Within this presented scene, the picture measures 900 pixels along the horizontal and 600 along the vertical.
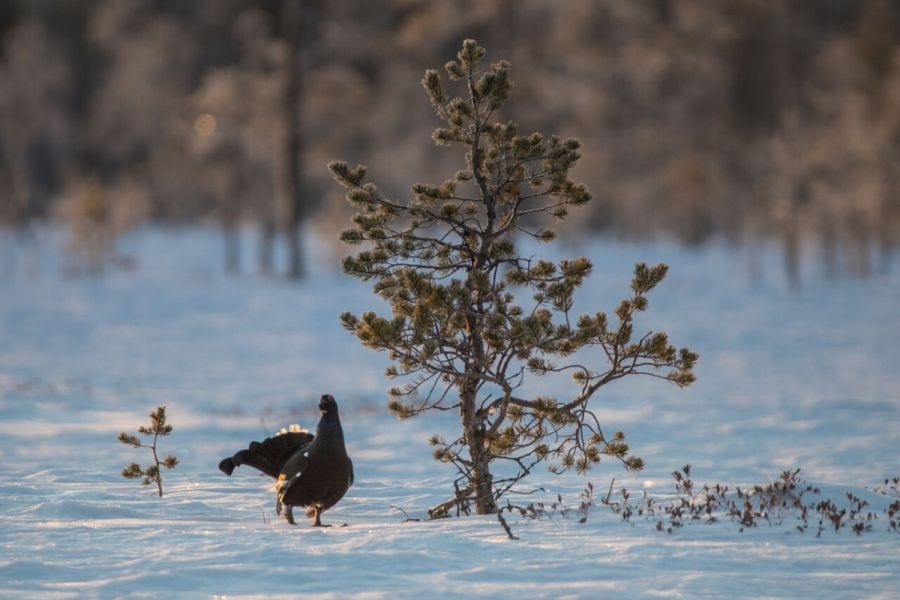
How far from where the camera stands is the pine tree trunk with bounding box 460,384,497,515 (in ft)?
26.4

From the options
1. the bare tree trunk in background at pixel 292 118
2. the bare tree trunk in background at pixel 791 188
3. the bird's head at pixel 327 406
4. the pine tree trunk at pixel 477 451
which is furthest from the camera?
the bare tree trunk in background at pixel 791 188

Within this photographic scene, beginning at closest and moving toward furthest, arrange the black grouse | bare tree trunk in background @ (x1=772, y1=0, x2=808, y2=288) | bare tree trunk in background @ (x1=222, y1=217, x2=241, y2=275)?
the black grouse < bare tree trunk in background @ (x1=772, y1=0, x2=808, y2=288) < bare tree trunk in background @ (x1=222, y1=217, x2=241, y2=275)

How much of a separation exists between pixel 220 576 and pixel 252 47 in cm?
3033

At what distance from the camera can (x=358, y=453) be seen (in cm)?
1253

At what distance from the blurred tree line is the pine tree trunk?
25199 millimetres

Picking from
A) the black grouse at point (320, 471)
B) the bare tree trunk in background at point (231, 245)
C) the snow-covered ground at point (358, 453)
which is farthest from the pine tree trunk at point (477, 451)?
the bare tree trunk in background at point (231, 245)

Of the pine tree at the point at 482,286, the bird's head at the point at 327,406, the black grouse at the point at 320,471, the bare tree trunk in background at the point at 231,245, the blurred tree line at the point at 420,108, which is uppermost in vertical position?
the blurred tree line at the point at 420,108

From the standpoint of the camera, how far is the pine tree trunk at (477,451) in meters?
8.05

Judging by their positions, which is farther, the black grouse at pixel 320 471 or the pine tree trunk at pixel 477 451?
the pine tree trunk at pixel 477 451

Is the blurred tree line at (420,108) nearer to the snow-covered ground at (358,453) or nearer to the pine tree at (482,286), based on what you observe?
the snow-covered ground at (358,453)

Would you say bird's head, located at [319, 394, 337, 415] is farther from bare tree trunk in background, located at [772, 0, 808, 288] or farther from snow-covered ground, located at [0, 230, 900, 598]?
bare tree trunk in background, located at [772, 0, 808, 288]

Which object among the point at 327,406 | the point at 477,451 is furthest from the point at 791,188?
the point at 327,406

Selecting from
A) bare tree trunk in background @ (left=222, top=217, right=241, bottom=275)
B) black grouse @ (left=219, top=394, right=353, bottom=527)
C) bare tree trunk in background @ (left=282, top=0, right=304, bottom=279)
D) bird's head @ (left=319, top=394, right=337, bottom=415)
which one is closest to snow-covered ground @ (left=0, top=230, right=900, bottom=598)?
black grouse @ (left=219, top=394, right=353, bottom=527)

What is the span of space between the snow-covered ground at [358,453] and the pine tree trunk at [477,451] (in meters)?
0.31
